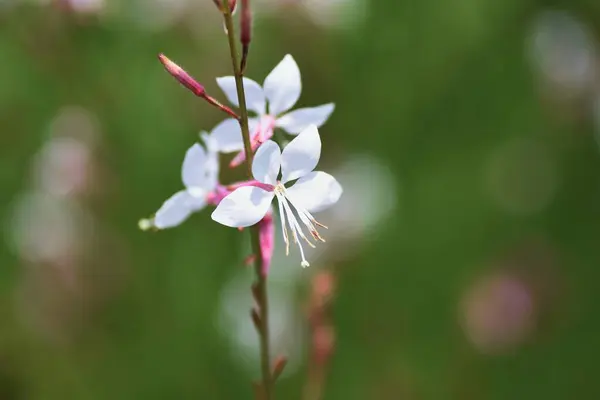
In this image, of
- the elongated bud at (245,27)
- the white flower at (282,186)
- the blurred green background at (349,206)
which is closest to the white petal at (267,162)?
the white flower at (282,186)

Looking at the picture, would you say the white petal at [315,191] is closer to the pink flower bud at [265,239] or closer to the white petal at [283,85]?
the pink flower bud at [265,239]

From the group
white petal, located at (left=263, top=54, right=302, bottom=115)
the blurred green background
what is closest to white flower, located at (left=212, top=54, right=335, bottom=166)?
white petal, located at (left=263, top=54, right=302, bottom=115)

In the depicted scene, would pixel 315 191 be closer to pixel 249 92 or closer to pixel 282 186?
pixel 282 186

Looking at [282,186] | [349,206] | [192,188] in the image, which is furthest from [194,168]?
[349,206]

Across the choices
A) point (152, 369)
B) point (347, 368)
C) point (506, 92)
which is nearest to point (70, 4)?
point (152, 369)

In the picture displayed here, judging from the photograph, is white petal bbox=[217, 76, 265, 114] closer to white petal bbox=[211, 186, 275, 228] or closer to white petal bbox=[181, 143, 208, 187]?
white petal bbox=[181, 143, 208, 187]

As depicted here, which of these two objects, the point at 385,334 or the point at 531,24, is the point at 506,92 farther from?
the point at 385,334
